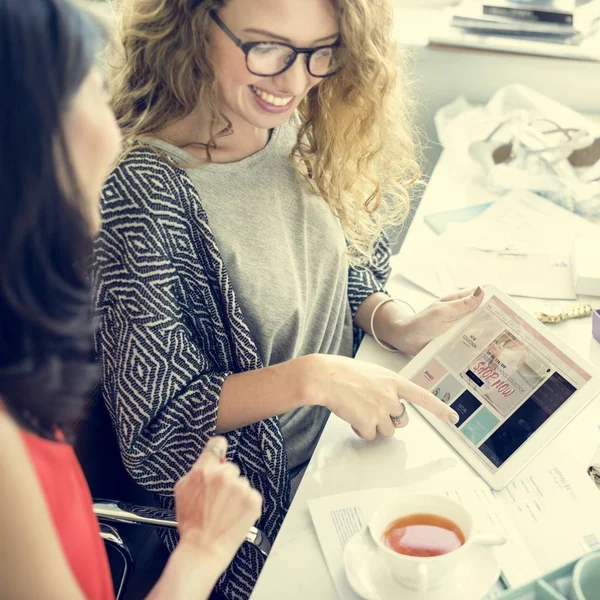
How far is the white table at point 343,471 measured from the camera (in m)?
0.93

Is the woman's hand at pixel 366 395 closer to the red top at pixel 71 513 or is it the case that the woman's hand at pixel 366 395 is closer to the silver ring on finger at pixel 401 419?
the silver ring on finger at pixel 401 419

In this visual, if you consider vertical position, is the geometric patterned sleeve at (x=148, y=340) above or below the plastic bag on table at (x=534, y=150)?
below

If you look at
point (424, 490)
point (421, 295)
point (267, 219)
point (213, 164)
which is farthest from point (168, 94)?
point (424, 490)

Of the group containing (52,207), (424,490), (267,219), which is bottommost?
(424,490)

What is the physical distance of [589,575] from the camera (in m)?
0.80

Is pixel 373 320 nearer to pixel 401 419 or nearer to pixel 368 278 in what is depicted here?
pixel 368 278

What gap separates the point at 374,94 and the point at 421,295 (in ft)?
1.25

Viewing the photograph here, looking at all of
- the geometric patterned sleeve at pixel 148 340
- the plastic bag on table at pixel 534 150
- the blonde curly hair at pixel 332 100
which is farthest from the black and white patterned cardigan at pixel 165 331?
the plastic bag on table at pixel 534 150

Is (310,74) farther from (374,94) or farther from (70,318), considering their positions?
(70,318)

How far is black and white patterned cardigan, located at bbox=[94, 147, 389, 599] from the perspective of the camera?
1124 mm

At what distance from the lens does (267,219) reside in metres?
1.30

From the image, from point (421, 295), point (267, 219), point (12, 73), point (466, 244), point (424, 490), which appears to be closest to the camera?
point (12, 73)

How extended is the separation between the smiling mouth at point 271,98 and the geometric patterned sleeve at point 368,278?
1.26 ft

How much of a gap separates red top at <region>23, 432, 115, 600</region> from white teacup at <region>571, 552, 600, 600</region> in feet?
1.69
